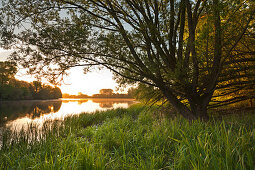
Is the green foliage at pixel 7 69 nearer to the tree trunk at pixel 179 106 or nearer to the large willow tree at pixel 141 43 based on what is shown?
the large willow tree at pixel 141 43

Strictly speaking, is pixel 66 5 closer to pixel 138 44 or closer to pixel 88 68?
pixel 88 68

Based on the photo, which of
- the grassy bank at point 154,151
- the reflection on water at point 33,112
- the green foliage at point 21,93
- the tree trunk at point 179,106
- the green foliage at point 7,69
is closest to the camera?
the grassy bank at point 154,151

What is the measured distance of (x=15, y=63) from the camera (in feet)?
16.1

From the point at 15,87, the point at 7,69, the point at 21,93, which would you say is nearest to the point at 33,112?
the point at 7,69

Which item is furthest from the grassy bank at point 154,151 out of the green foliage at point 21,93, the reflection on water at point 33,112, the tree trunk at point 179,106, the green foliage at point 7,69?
the green foliage at point 21,93

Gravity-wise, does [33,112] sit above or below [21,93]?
below

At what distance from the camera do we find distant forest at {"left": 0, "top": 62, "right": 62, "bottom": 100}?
4.82 meters

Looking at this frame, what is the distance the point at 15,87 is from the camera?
44562 mm

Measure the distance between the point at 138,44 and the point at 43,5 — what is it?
A: 4.27 meters

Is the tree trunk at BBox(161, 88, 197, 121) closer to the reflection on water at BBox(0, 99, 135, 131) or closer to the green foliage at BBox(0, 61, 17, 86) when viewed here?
the green foliage at BBox(0, 61, 17, 86)

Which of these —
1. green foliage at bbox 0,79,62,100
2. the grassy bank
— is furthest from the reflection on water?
green foliage at bbox 0,79,62,100

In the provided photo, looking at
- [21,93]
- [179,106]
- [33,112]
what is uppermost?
[21,93]

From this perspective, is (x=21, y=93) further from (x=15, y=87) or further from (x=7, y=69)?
(x=7, y=69)

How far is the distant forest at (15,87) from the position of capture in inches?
190
